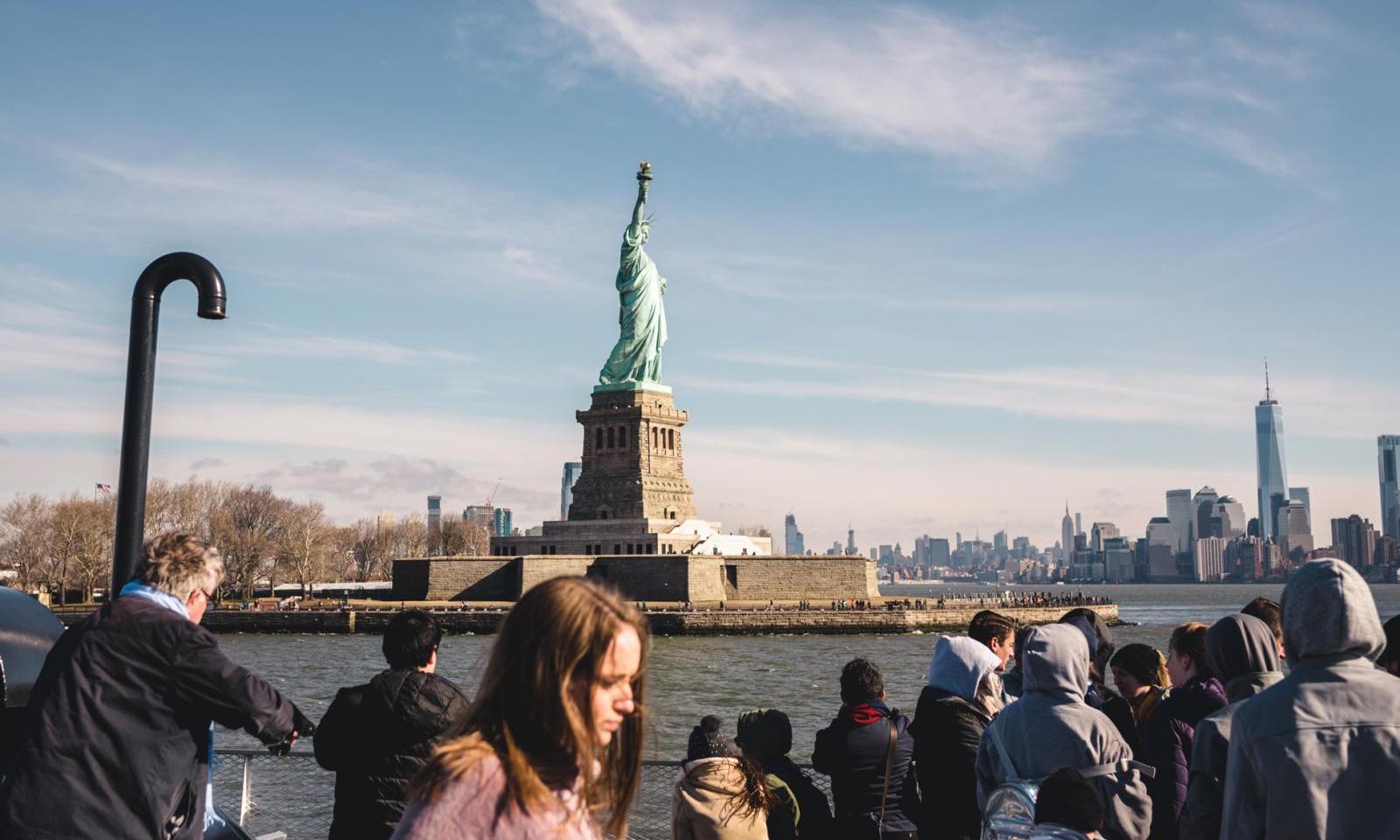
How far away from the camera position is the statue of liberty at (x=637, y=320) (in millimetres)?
64250

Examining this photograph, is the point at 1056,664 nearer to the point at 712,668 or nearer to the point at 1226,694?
the point at 1226,694

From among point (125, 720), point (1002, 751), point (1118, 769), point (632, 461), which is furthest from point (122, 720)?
point (632, 461)

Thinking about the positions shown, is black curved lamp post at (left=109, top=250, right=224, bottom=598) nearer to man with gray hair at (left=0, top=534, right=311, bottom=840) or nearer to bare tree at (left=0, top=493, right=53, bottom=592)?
man with gray hair at (left=0, top=534, right=311, bottom=840)

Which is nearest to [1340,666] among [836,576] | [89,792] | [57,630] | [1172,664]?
[1172,664]

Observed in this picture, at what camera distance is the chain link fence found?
10047 millimetres

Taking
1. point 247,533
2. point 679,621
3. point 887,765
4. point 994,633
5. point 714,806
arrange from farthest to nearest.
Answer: point 247,533 < point 679,621 < point 994,633 < point 887,765 < point 714,806

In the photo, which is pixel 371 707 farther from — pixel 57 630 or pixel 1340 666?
pixel 1340 666

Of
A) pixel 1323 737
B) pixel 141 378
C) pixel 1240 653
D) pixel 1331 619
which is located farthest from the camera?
pixel 141 378

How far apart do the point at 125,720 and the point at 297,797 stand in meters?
9.50

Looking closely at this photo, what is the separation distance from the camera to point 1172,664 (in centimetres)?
589

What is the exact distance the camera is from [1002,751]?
514 centimetres

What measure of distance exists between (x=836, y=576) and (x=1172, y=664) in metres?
53.7

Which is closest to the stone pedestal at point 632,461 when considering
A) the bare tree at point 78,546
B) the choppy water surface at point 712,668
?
the choppy water surface at point 712,668

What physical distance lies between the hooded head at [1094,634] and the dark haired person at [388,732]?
3.50 metres
